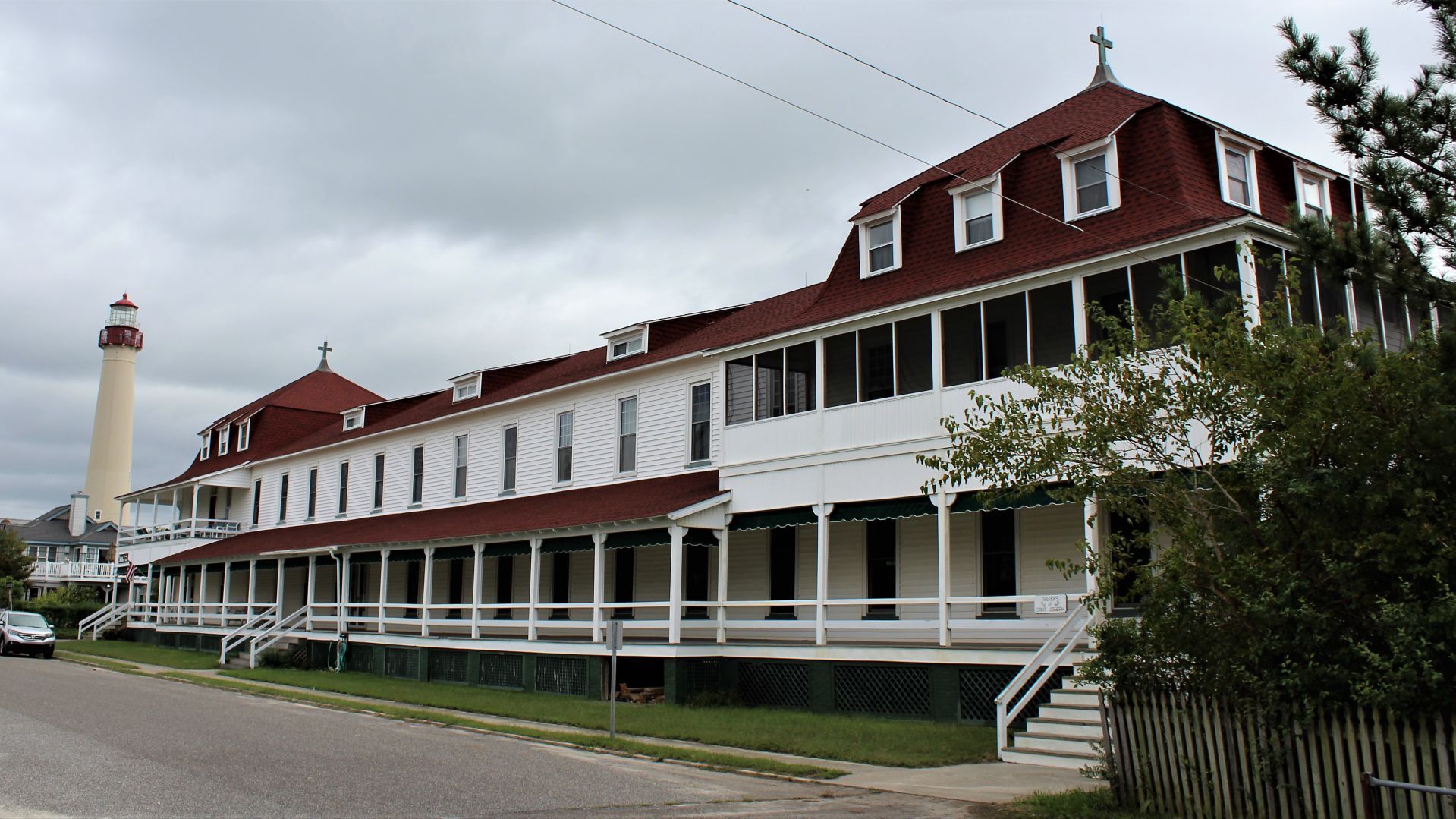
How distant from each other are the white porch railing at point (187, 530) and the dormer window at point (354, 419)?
7084 millimetres

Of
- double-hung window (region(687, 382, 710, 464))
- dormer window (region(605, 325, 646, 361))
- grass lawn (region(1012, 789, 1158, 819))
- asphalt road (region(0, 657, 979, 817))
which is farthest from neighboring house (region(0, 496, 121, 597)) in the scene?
grass lawn (region(1012, 789, 1158, 819))

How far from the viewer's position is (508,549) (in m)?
27.4

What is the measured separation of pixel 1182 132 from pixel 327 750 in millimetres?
Result: 15359

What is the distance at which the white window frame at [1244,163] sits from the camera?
18391mm

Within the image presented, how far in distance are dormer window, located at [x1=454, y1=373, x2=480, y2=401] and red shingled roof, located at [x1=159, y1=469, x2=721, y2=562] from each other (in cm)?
340

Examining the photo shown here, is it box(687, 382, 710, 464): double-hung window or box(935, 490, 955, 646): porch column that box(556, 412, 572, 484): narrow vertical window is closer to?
box(687, 382, 710, 464): double-hung window

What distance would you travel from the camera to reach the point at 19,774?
38.8ft

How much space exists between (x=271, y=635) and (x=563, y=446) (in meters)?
11.1

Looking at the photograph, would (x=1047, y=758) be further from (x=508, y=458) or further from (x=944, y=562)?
(x=508, y=458)

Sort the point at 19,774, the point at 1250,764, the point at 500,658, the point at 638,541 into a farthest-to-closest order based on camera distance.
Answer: the point at 500,658, the point at 638,541, the point at 19,774, the point at 1250,764

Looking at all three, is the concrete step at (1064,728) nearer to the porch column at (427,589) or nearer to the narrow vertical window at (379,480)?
the porch column at (427,589)

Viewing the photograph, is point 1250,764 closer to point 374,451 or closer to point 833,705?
point 833,705

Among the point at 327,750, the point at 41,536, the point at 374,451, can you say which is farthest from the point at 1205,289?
the point at 41,536

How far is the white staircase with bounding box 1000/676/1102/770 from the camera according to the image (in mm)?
14062
